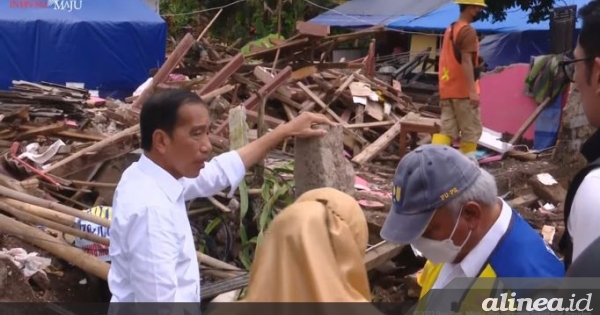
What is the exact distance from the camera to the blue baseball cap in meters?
2.12

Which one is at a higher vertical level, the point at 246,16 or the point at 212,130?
the point at 212,130

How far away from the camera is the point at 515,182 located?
8.11 meters

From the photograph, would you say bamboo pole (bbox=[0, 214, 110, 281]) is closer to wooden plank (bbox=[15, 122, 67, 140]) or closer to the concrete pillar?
wooden plank (bbox=[15, 122, 67, 140])

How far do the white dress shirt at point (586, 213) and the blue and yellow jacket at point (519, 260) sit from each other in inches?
3.5

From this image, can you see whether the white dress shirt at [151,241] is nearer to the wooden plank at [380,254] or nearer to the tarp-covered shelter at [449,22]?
the wooden plank at [380,254]

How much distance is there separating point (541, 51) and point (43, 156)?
1492cm

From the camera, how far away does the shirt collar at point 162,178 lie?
9.20 feet

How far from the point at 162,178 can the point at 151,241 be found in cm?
30

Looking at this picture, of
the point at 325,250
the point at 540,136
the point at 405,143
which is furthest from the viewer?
the point at 540,136

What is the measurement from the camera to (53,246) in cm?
580

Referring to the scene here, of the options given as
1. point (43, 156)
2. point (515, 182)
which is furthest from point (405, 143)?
point (43, 156)

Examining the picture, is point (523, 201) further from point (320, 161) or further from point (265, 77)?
point (265, 77)

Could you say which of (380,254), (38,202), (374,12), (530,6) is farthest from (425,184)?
(374,12)

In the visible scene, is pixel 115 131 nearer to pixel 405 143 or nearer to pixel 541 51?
pixel 405 143
